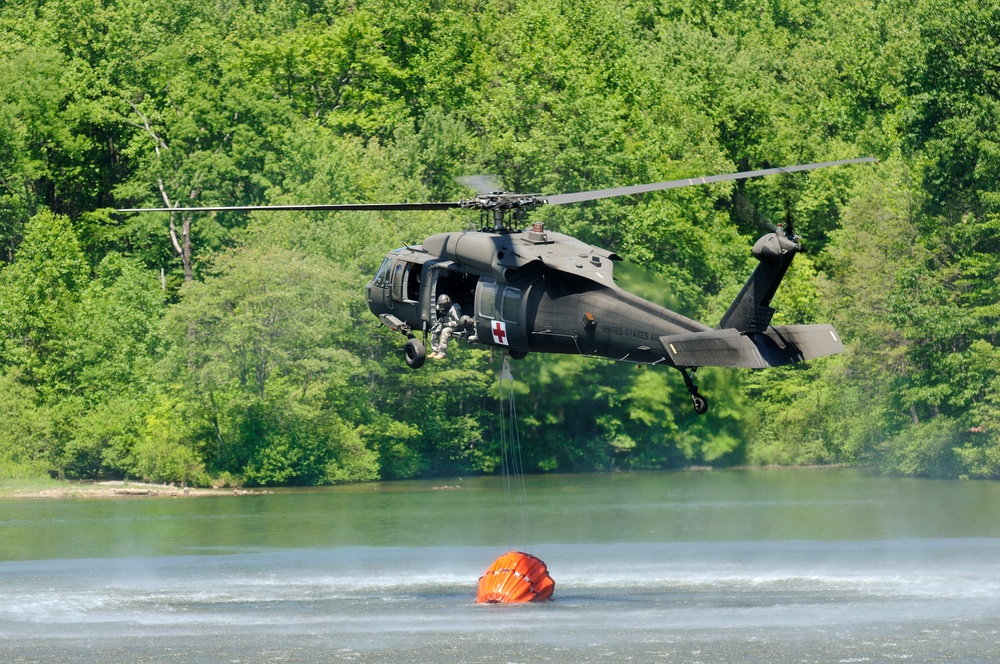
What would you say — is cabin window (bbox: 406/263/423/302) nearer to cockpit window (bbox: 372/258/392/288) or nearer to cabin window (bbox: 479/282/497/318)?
cockpit window (bbox: 372/258/392/288)

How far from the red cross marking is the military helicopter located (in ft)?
0.07

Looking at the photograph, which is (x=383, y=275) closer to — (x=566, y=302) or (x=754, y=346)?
(x=566, y=302)

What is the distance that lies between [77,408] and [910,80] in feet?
117

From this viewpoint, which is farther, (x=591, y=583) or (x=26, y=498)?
(x=26, y=498)

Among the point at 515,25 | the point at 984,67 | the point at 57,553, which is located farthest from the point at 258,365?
the point at 984,67

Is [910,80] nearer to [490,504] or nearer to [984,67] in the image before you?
[984,67]

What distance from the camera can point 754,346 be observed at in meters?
38.7

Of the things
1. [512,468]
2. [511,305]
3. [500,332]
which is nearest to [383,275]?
[500,332]

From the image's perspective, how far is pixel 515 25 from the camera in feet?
298

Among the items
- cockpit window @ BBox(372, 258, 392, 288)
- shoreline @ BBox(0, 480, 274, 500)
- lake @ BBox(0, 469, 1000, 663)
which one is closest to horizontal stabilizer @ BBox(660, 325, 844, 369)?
lake @ BBox(0, 469, 1000, 663)

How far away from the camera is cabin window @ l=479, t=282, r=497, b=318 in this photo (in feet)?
138

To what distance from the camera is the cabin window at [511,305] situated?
41.7 meters

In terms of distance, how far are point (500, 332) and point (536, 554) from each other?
18.6m

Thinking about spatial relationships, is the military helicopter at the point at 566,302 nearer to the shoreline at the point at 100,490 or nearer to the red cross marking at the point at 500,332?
the red cross marking at the point at 500,332
